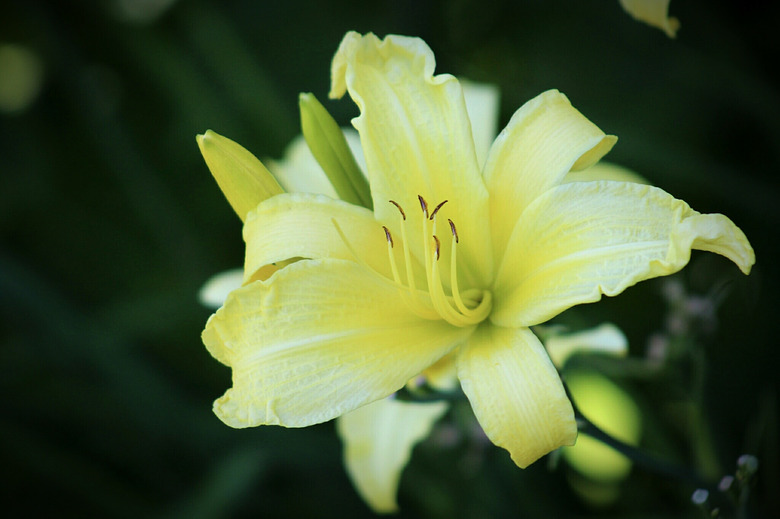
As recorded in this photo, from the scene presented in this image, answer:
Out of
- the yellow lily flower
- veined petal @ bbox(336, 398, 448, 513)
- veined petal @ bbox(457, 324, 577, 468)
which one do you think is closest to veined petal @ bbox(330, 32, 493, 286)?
the yellow lily flower

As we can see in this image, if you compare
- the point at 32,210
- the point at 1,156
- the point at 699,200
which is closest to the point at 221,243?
the point at 32,210

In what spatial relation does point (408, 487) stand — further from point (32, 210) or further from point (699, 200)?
point (32, 210)

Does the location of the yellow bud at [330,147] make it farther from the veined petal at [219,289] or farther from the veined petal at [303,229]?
the veined petal at [219,289]

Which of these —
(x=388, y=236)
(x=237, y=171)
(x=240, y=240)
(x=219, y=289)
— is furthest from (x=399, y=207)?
(x=240, y=240)

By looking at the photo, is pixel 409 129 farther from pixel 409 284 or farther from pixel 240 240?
pixel 240 240

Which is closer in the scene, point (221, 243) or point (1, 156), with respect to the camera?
point (221, 243)

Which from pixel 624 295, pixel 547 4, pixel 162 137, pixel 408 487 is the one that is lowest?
pixel 408 487
